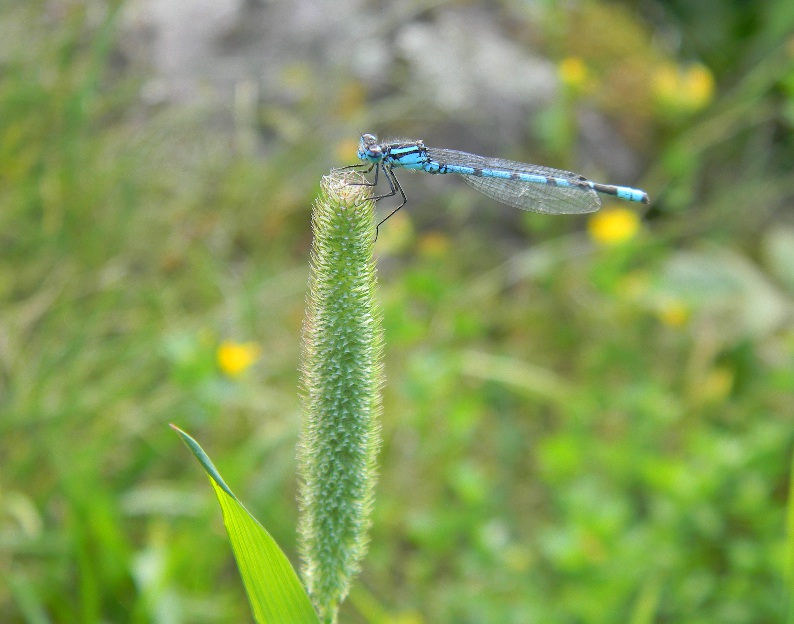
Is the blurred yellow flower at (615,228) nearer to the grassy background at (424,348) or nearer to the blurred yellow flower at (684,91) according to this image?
the grassy background at (424,348)

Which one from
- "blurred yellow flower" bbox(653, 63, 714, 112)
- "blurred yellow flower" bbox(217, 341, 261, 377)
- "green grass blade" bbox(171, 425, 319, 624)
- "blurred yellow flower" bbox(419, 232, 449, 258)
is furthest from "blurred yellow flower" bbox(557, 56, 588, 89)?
"green grass blade" bbox(171, 425, 319, 624)

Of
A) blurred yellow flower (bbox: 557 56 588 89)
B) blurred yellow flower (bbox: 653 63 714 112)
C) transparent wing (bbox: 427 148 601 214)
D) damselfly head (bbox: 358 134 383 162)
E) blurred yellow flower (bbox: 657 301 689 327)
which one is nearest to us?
damselfly head (bbox: 358 134 383 162)

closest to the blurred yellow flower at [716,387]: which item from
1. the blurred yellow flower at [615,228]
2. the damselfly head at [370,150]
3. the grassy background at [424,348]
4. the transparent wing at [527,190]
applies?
the grassy background at [424,348]

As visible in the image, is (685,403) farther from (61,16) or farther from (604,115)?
(61,16)

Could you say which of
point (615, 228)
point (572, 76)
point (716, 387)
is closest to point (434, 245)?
point (615, 228)

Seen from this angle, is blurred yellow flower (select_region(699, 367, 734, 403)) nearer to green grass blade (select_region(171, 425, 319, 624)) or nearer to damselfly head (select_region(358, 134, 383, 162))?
damselfly head (select_region(358, 134, 383, 162))

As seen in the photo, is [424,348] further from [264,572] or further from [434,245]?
[264,572]
